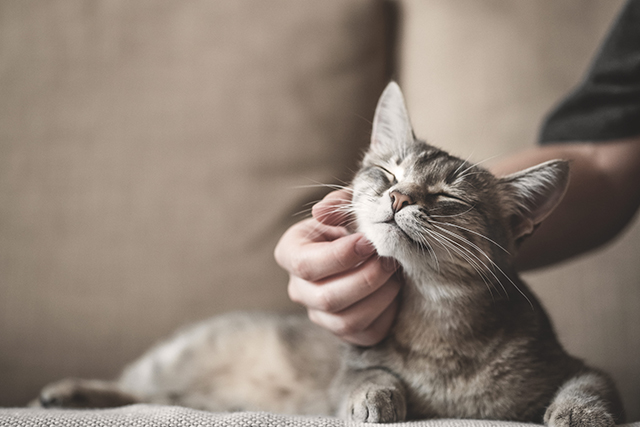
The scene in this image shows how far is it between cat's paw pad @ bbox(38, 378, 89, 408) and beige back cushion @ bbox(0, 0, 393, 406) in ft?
0.95

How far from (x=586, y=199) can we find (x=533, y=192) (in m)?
0.37

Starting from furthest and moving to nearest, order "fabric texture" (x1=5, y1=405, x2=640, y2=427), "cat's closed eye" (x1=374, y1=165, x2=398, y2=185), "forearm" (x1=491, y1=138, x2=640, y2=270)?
"forearm" (x1=491, y1=138, x2=640, y2=270)
"cat's closed eye" (x1=374, y1=165, x2=398, y2=185)
"fabric texture" (x1=5, y1=405, x2=640, y2=427)

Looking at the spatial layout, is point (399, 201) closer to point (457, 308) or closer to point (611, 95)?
point (457, 308)

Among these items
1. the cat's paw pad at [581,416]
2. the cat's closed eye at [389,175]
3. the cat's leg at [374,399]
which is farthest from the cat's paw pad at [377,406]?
the cat's closed eye at [389,175]

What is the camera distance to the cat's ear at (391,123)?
83cm

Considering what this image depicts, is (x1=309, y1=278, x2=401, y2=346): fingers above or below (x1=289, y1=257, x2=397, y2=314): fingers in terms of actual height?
below

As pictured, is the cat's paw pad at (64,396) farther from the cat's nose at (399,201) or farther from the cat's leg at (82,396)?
the cat's nose at (399,201)

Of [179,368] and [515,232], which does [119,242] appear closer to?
[179,368]

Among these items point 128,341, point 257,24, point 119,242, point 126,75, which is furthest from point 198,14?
point 128,341

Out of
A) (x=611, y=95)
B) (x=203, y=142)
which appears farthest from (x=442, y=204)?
(x=203, y=142)

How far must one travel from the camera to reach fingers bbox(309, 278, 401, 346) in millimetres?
724

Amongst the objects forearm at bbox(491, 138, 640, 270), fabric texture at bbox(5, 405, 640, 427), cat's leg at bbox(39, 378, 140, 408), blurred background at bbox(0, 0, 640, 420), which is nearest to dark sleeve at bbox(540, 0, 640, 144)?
forearm at bbox(491, 138, 640, 270)

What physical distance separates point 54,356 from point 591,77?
4.98 ft

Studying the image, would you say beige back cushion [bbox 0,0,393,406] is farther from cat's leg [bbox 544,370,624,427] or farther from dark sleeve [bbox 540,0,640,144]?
cat's leg [bbox 544,370,624,427]
